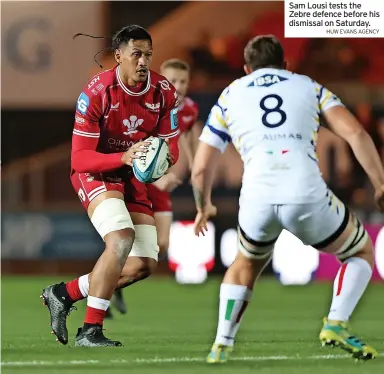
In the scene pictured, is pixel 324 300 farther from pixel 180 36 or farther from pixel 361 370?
pixel 180 36

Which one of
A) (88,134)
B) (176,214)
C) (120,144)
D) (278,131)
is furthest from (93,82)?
(176,214)

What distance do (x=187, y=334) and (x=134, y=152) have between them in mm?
2050

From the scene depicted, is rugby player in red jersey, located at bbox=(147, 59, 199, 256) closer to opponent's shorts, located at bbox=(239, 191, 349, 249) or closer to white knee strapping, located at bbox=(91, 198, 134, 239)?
white knee strapping, located at bbox=(91, 198, 134, 239)

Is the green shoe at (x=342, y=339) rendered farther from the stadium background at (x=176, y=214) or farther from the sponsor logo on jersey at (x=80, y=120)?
the sponsor logo on jersey at (x=80, y=120)

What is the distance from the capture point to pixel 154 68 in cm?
2070

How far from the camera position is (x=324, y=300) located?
13758 mm

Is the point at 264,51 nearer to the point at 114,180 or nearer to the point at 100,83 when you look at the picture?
the point at 100,83

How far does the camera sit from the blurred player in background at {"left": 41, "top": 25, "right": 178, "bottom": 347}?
8.42 meters

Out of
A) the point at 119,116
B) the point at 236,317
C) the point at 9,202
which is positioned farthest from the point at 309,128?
the point at 9,202

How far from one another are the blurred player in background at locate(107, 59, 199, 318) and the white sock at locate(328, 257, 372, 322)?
2.64 m

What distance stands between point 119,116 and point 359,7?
6.03 ft

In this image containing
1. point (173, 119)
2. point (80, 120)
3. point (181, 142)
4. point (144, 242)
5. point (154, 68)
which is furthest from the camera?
point (154, 68)

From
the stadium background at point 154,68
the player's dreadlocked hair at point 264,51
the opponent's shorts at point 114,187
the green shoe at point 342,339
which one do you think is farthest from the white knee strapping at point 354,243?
the stadium background at point 154,68

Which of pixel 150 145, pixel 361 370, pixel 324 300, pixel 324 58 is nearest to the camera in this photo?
pixel 361 370
